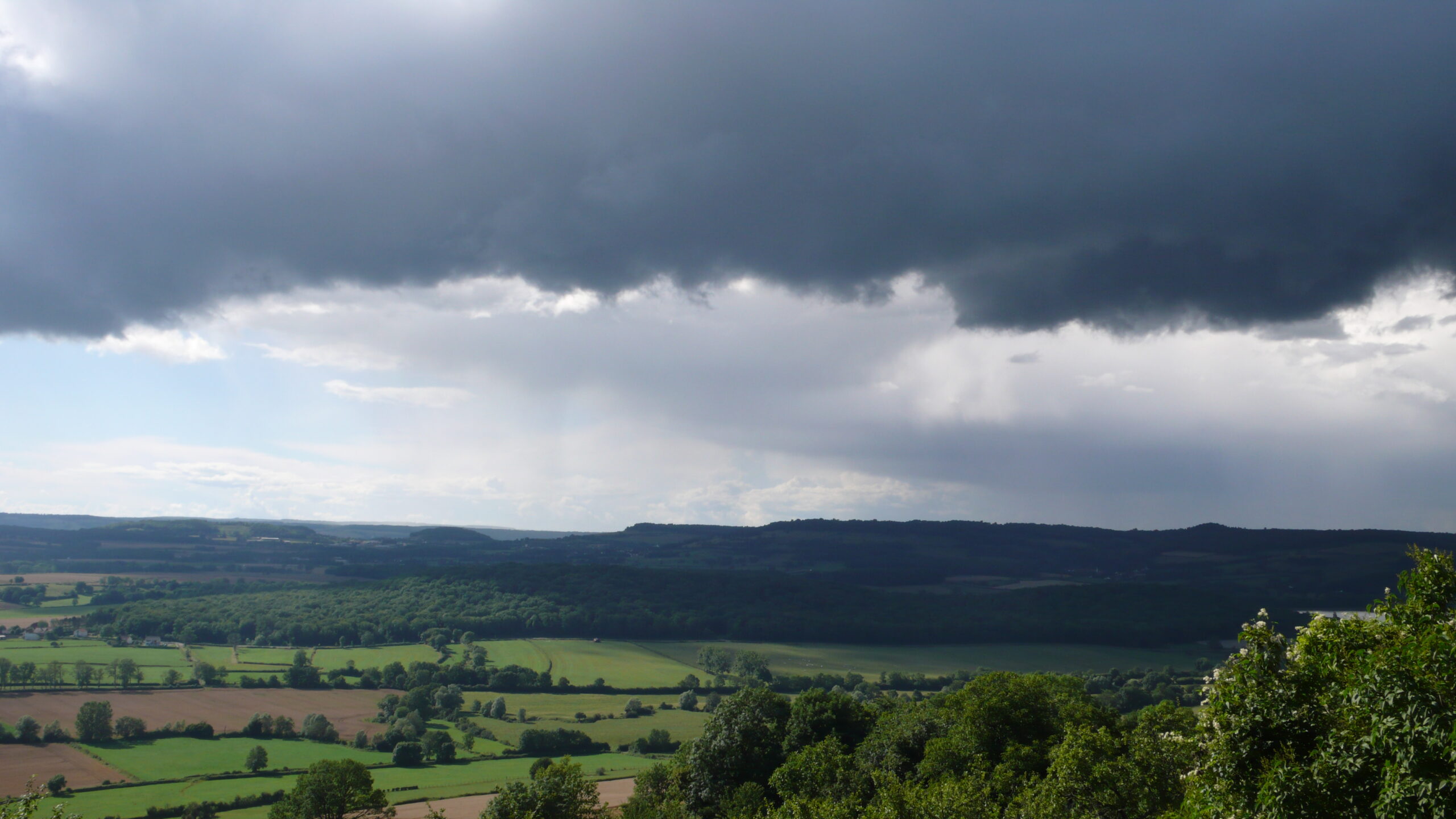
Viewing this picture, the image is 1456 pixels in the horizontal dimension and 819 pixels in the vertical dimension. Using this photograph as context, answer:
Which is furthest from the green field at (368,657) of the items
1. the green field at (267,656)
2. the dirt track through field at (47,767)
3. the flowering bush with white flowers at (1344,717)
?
the flowering bush with white flowers at (1344,717)

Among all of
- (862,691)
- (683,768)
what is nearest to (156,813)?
(683,768)

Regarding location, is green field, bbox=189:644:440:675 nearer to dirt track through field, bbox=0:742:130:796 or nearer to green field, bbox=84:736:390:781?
green field, bbox=84:736:390:781

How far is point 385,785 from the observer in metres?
96.0

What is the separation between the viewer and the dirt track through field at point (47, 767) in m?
89.5

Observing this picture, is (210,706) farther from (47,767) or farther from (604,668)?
(604,668)

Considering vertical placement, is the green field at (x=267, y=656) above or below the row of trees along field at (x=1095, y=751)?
below

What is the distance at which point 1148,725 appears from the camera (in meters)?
50.0

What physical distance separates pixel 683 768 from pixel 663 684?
318ft

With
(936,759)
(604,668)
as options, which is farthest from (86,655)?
(936,759)

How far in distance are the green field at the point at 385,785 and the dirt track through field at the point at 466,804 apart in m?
2.08

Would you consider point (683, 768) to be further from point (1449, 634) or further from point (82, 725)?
point (82, 725)

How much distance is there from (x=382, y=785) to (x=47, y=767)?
40665mm

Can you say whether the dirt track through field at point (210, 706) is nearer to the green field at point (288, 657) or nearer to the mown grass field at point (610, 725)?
the mown grass field at point (610, 725)

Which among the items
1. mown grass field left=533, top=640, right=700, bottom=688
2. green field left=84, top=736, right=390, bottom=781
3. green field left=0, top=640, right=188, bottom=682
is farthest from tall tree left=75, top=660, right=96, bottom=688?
mown grass field left=533, top=640, right=700, bottom=688
